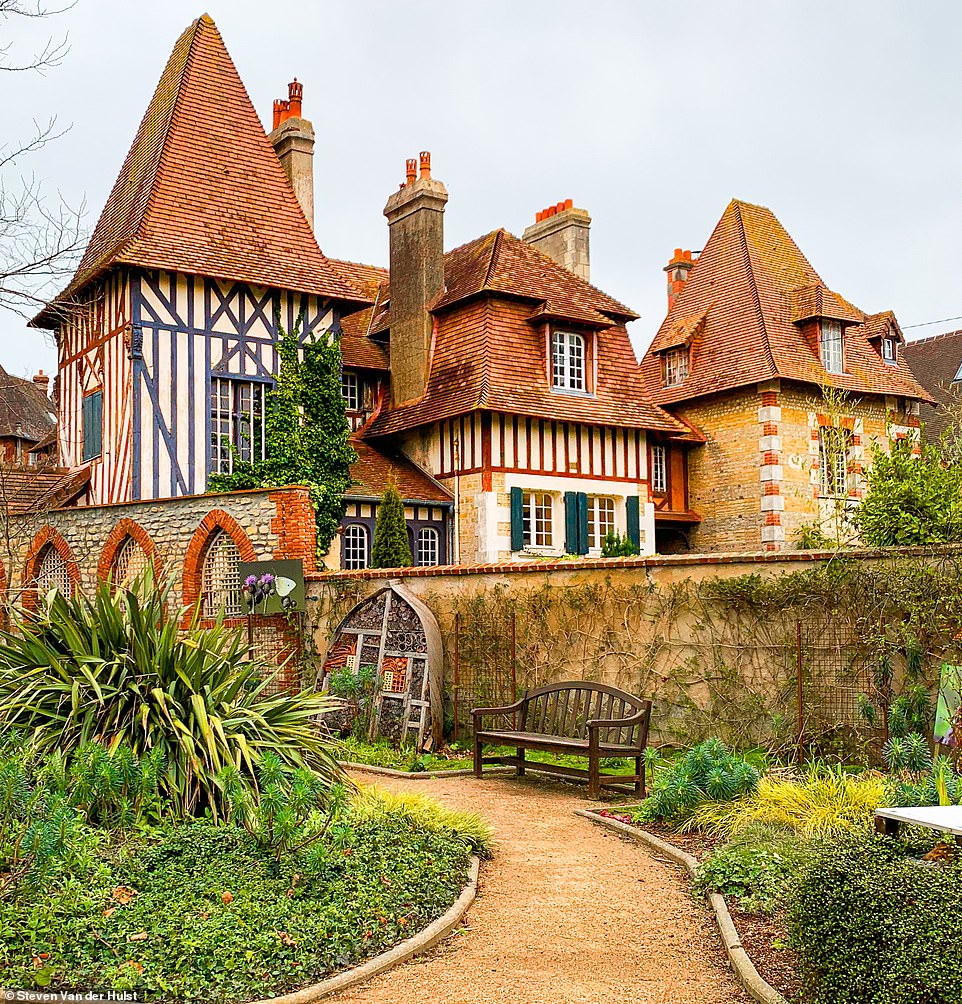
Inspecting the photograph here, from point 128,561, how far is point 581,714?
25.5 ft

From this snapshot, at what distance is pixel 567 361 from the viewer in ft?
75.0

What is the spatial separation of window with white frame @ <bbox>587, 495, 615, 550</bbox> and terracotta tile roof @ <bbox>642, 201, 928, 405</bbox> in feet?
13.8

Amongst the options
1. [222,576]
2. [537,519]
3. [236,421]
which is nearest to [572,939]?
[222,576]

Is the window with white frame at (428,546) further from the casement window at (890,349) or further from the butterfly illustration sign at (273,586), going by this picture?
the casement window at (890,349)

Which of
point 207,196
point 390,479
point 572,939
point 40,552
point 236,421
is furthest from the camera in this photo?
point 390,479

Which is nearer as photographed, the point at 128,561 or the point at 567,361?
the point at 128,561

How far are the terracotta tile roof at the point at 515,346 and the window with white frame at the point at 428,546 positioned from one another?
203cm

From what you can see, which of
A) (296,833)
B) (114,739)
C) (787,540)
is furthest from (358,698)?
(787,540)

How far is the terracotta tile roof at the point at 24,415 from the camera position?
3706 centimetres

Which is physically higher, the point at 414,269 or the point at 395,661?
the point at 414,269

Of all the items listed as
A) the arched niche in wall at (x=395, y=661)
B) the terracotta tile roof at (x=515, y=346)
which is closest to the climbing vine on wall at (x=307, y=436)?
the terracotta tile roof at (x=515, y=346)

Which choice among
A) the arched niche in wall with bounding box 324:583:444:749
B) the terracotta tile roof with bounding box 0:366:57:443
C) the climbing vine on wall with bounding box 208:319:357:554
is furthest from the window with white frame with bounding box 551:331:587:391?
the terracotta tile roof with bounding box 0:366:57:443

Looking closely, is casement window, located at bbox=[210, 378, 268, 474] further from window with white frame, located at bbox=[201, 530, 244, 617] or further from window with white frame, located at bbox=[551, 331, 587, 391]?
window with white frame, located at bbox=[551, 331, 587, 391]

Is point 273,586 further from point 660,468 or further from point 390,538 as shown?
point 660,468
